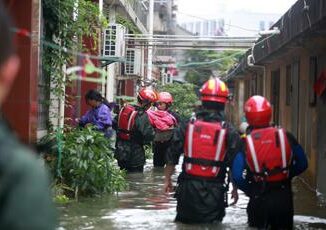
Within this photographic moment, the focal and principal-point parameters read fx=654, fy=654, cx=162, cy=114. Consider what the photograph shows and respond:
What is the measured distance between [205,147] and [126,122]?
578cm

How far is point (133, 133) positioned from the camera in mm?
12344

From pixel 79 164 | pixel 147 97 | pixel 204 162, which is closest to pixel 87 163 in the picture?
pixel 79 164

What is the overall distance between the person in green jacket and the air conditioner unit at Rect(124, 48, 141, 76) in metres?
20.1

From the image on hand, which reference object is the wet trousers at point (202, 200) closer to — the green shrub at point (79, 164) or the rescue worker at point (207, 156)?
the rescue worker at point (207, 156)

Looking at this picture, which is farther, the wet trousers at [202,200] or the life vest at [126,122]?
the life vest at [126,122]

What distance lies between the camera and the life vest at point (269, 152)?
6320 millimetres

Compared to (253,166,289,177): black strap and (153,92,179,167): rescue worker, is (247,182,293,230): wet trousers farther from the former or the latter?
(153,92,179,167): rescue worker

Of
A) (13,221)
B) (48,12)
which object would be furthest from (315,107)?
(13,221)

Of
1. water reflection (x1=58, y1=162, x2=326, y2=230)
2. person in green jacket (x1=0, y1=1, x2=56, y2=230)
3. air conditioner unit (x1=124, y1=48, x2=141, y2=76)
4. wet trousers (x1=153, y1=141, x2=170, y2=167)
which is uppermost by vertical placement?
air conditioner unit (x1=124, y1=48, x2=141, y2=76)

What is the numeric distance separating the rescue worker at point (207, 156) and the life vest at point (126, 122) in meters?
5.28

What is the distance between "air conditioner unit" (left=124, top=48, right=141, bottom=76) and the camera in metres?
22.1

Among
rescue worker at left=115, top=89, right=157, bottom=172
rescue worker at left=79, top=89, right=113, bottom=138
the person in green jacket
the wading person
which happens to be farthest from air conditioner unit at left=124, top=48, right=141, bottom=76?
the person in green jacket

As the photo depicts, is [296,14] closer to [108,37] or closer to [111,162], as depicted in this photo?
[111,162]

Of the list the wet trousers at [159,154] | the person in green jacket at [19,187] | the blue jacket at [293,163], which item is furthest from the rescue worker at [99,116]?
the person in green jacket at [19,187]
